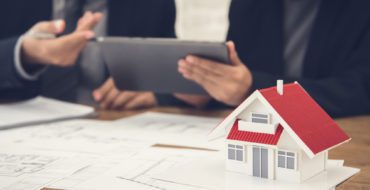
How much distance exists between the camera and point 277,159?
2.05ft

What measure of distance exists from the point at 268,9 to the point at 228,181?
99 cm

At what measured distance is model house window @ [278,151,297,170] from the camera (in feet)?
2.00

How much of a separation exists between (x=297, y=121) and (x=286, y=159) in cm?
5

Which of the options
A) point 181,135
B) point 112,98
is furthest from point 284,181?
point 112,98

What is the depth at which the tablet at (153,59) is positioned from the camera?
40.2 inches

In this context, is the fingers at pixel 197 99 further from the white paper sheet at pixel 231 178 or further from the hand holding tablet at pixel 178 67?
the white paper sheet at pixel 231 178

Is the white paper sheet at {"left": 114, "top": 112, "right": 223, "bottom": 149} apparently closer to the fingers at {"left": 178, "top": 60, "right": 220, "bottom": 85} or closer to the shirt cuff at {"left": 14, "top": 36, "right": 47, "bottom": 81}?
the fingers at {"left": 178, "top": 60, "right": 220, "bottom": 85}

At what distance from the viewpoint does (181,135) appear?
0.94m

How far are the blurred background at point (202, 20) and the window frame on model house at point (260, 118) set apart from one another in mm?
2072

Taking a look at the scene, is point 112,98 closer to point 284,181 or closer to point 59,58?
point 59,58

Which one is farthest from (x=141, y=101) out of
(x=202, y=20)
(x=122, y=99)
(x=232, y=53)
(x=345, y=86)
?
(x=202, y=20)

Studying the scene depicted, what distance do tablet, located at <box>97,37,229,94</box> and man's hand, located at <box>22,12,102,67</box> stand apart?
0.08 meters

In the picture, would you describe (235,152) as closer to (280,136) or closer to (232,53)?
(280,136)

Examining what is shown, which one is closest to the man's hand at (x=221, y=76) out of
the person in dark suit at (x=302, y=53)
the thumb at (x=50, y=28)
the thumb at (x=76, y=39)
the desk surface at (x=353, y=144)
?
the person in dark suit at (x=302, y=53)
